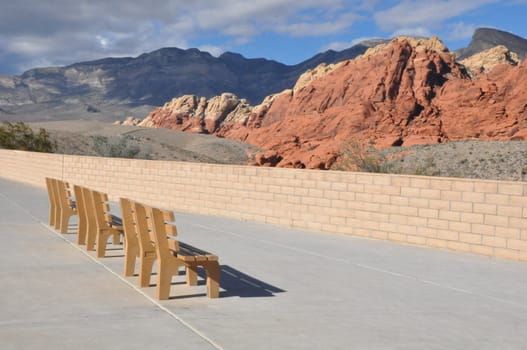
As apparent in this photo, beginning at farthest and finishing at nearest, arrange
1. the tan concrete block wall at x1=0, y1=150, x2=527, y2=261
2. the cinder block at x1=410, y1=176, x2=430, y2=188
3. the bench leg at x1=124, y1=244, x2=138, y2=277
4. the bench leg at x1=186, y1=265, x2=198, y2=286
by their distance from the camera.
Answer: the cinder block at x1=410, y1=176, x2=430, y2=188 < the tan concrete block wall at x1=0, y1=150, x2=527, y2=261 < the bench leg at x1=124, y1=244, x2=138, y2=277 < the bench leg at x1=186, y1=265, x2=198, y2=286

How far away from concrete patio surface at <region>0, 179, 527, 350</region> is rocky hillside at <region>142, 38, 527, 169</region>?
47143mm

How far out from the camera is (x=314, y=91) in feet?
334

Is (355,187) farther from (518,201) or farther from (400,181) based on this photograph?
(518,201)

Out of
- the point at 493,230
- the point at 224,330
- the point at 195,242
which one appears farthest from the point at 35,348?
the point at 493,230

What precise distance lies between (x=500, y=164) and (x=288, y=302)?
41887mm

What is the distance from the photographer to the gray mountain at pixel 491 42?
170375 mm

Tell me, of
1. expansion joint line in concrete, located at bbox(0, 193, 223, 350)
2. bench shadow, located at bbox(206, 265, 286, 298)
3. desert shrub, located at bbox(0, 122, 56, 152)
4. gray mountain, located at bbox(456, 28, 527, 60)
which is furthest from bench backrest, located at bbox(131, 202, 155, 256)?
gray mountain, located at bbox(456, 28, 527, 60)

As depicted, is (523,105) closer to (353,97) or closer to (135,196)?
(353,97)

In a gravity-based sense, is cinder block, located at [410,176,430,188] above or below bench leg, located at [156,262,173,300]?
above

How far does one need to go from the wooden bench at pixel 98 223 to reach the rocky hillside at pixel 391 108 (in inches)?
1869

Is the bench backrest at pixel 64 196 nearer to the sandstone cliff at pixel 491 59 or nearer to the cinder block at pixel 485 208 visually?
the cinder block at pixel 485 208

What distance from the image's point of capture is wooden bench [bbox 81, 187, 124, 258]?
9.71 meters

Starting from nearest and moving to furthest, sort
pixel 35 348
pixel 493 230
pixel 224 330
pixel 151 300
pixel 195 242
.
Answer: pixel 35 348 → pixel 224 330 → pixel 151 300 → pixel 493 230 → pixel 195 242

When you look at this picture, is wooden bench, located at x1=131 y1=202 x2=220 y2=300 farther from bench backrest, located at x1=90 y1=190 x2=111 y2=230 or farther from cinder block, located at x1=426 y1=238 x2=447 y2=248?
cinder block, located at x1=426 y1=238 x2=447 y2=248
